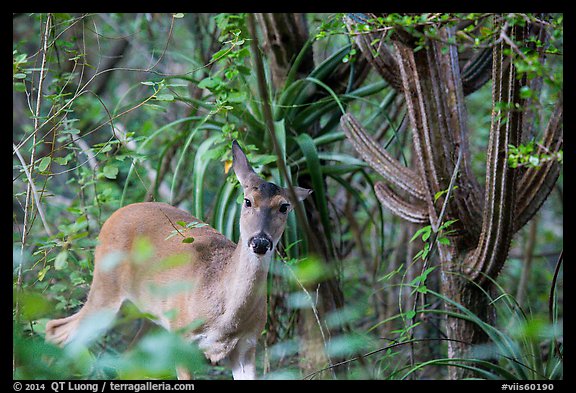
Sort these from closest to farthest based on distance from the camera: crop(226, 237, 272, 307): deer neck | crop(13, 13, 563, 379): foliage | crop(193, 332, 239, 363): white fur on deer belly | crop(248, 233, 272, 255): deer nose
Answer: crop(13, 13, 563, 379): foliage → crop(248, 233, 272, 255): deer nose → crop(226, 237, 272, 307): deer neck → crop(193, 332, 239, 363): white fur on deer belly

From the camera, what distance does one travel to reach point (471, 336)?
358 centimetres

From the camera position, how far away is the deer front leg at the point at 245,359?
10.7 feet

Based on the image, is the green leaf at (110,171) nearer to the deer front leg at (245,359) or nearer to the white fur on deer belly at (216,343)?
the white fur on deer belly at (216,343)

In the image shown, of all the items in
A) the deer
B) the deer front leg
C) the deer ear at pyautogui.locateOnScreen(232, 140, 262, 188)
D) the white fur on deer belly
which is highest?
the deer ear at pyautogui.locateOnScreen(232, 140, 262, 188)

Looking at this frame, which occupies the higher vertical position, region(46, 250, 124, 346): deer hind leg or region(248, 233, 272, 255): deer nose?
region(248, 233, 272, 255): deer nose

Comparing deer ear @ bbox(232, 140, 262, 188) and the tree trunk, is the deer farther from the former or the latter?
the tree trunk

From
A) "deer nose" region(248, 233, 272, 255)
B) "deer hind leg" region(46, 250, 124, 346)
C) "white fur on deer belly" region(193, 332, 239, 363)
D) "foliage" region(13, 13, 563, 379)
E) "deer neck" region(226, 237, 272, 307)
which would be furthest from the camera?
"deer hind leg" region(46, 250, 124, 346)

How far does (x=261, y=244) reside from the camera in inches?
114

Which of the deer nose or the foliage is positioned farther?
the deer nose

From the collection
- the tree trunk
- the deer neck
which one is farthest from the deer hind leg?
the tree trunk

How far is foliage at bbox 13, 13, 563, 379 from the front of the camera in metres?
2.67
